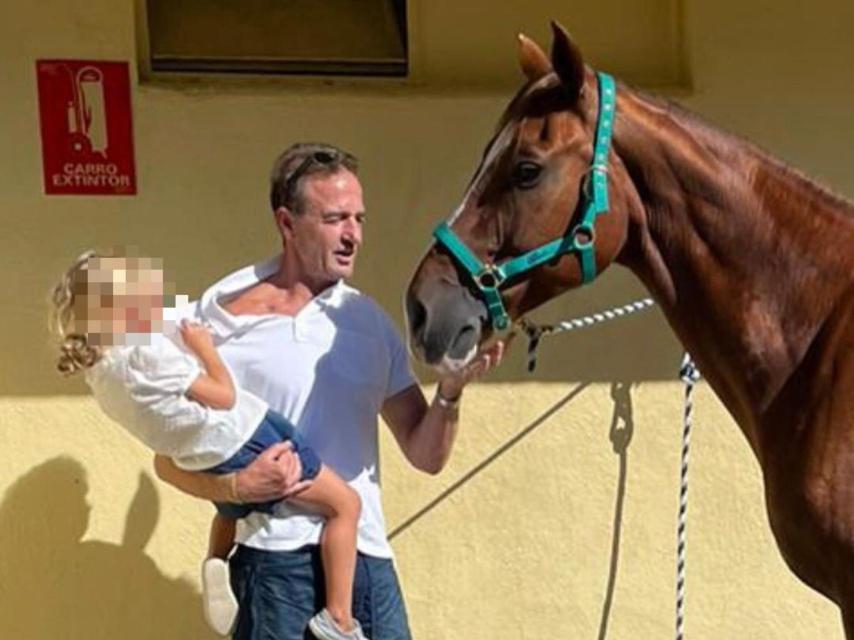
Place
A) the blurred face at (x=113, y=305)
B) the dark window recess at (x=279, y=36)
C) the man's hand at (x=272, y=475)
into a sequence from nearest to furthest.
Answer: the blurred face at (x=113, y=305) < the man's hand at (x=272, y=475) < the dark window recess at (x=279, y=36)

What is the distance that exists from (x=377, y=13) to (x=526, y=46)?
3.66 feet

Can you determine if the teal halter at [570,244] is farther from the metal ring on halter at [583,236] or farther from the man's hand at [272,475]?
the man's hand at [272,475]

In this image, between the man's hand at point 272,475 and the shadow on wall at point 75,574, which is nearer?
the man's hand at point 272,475

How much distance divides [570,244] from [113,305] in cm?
73

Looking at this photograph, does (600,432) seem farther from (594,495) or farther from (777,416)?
(777,416)

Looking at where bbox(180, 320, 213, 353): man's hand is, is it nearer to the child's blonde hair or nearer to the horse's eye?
the child's blonde hair

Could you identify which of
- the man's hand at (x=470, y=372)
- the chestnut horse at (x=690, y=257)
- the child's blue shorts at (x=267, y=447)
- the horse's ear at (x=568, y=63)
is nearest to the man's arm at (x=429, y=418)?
the man's hand at (x=470, y=372)

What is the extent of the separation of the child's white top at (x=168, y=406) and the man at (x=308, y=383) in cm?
7

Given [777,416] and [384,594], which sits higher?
[777,416]

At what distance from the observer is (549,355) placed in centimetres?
319

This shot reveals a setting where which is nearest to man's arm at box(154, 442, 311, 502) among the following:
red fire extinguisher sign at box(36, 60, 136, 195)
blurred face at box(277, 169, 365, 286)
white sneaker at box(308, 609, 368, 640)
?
white sneaker at box(308, 609, 368, 640)

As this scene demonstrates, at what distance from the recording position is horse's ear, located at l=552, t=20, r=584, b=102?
→ 2.05m

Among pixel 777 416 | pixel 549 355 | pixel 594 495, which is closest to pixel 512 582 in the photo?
pixel 594 495

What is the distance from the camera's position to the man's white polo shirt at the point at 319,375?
2264 millimetres
